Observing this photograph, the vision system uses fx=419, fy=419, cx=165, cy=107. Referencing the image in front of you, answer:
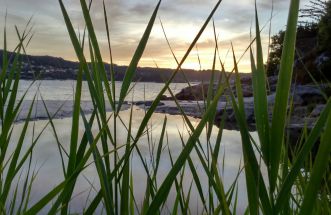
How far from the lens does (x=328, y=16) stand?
18688 mm

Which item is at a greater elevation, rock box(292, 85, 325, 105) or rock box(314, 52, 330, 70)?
rock box(314, 52, 330, 70)

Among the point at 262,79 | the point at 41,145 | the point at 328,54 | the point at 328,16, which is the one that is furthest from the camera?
the point at 328,16

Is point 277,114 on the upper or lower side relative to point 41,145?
upper

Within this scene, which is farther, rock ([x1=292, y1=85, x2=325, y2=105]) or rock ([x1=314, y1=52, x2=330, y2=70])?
rock ([x1=314, y1=52, x2=330, y2=70])

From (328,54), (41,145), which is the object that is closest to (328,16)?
(328,54)

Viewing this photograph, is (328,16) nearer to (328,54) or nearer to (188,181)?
(328,54)

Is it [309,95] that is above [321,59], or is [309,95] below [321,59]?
below

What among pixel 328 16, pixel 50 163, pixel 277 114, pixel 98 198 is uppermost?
pixel 328 16

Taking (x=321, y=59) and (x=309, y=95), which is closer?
(x=309, y=95)

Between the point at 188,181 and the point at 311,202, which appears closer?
the point at 311,202

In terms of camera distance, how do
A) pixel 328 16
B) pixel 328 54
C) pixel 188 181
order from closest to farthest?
pixel 188 181, pixel 328 54, pixel 328 16

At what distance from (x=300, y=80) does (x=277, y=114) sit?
18.0 meters

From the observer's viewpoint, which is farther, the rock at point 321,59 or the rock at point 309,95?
the rock at point 321,59

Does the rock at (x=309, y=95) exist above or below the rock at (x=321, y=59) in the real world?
below
